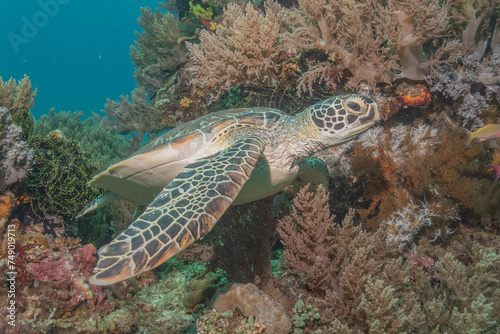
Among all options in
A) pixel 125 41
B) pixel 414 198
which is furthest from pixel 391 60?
pixel 125 41

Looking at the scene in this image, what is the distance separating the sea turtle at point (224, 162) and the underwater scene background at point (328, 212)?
1.73ft

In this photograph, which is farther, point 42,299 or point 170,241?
point 42,299

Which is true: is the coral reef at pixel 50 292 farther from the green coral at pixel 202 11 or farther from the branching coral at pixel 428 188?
the green coral at pixel 202 11

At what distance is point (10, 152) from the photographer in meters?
3.41

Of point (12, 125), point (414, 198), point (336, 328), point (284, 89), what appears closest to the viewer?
point (336, 328)

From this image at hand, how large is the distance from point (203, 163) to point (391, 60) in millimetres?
3034

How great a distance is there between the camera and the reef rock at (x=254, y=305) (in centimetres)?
221

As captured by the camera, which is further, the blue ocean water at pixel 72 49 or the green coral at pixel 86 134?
the blue ocean water at pixel 72 49

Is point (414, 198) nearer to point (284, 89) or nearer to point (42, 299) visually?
point (284, 89)

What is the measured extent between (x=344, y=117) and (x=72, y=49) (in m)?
154

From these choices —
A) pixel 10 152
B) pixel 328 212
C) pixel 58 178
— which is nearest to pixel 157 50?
pixel 58 178

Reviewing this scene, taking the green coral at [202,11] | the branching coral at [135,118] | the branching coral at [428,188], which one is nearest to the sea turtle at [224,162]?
the branching coral at [428,188]

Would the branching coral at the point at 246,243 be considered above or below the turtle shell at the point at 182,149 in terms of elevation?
below

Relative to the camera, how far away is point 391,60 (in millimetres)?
3668
